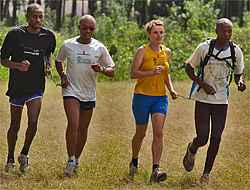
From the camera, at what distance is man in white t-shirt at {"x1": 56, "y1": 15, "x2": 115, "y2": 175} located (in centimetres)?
628

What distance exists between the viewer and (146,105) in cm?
634

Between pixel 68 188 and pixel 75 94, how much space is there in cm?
122

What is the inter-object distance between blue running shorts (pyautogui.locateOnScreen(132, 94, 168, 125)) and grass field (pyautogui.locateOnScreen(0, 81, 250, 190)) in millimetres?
775

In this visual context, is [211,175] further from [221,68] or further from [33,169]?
[33,169]

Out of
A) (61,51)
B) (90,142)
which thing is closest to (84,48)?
(61,51)

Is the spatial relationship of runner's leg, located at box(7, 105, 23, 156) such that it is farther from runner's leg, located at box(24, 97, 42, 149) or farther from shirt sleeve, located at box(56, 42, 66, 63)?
shirt sleeve, located at box(56, 42, 66, 63)

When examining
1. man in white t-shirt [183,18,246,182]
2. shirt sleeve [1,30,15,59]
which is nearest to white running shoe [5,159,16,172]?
shirt sleeve [1,30,15,59]

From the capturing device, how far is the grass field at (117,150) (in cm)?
619

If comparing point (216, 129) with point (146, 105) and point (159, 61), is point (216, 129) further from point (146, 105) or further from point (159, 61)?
point (159, 61)

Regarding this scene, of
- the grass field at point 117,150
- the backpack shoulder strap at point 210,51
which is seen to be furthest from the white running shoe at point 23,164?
the backpack shoulder strap at point 210,51

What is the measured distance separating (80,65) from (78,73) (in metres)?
0.10

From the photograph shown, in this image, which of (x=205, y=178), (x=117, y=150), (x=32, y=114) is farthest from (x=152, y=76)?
(x=117, y=150)

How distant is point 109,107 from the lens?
12.9m

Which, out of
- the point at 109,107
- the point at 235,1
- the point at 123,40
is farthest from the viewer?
the point at 235,1
